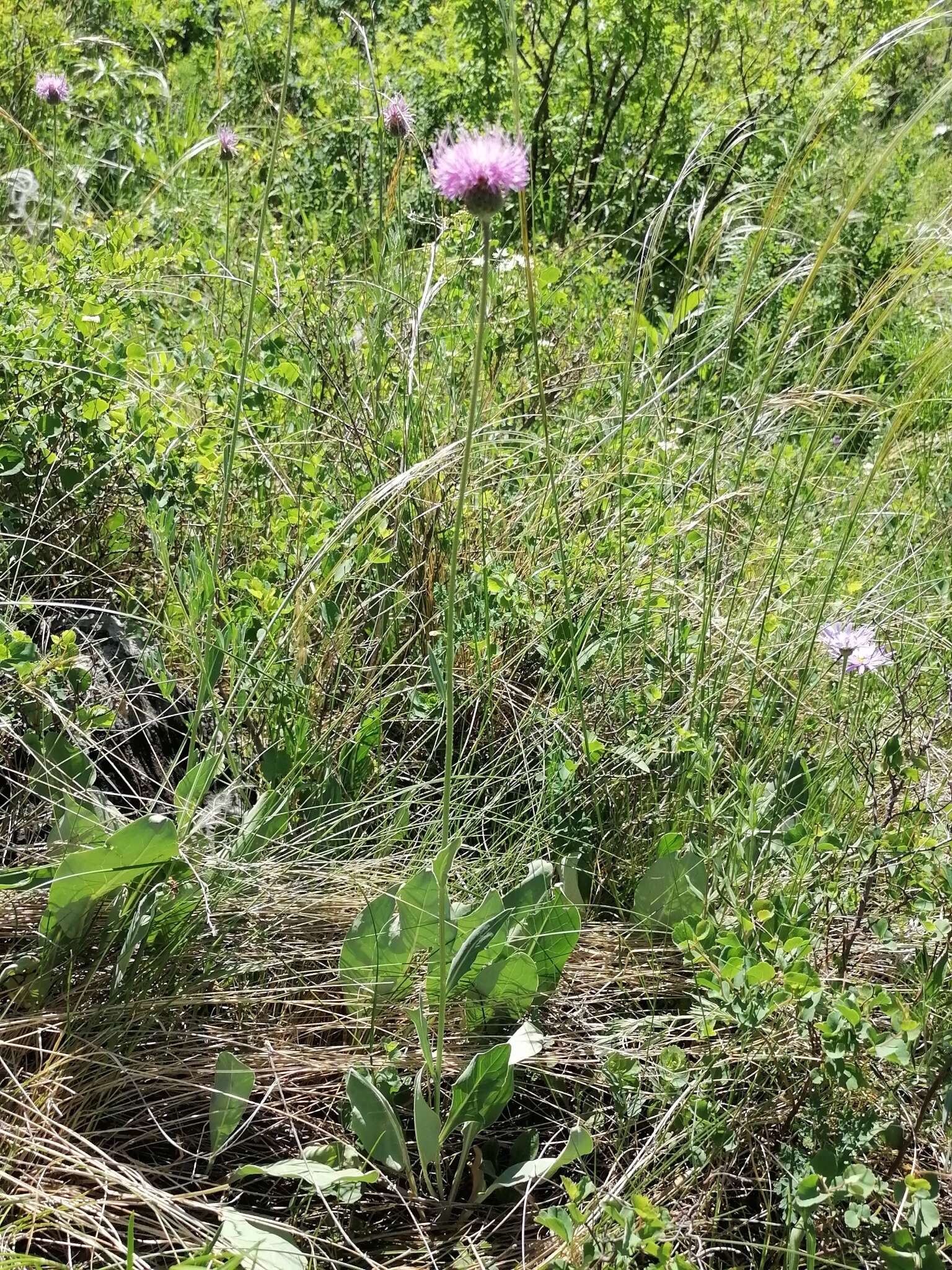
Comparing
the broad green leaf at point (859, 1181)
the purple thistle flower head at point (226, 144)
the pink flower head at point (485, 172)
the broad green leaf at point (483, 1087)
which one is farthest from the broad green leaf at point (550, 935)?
the purple thistle flower head at point (226, 144)

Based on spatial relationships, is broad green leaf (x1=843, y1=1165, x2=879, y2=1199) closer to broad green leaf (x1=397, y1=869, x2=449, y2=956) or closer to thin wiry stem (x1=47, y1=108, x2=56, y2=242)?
broad green leaf (x1=397, y1=869, x2=449, y2=956)

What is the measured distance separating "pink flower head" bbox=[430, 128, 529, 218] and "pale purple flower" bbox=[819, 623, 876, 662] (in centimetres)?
86

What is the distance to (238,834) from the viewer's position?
159 cm

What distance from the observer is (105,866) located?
51.1 inches

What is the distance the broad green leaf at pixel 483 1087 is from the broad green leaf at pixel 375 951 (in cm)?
15

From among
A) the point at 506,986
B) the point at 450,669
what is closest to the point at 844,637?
the point at 506,986

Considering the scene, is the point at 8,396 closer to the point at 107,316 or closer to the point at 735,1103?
the point at 107,316

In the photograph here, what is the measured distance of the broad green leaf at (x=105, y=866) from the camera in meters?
1.27

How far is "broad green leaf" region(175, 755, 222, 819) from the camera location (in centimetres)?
143

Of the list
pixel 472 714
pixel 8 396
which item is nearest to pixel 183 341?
pixel 8 396

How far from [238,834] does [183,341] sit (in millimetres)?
1134

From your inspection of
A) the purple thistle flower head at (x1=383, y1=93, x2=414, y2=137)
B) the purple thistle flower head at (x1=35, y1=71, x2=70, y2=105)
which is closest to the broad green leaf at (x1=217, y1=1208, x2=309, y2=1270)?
the purple thistle flower head at (x1=383, y1=93, x2=414, y2=137)

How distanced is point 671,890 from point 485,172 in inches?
37.0

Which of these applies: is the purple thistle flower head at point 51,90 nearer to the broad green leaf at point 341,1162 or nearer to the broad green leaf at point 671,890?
the broad green leaf at point 671,890
